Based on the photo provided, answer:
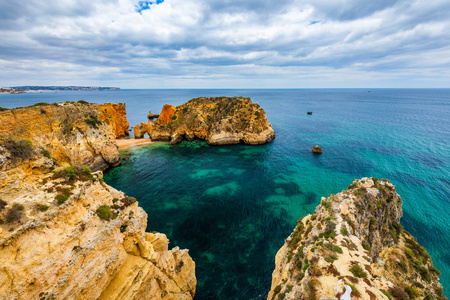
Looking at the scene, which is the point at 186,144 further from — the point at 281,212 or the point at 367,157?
the point at 367,157

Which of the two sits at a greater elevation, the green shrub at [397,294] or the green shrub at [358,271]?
the green shrub at [358,271]

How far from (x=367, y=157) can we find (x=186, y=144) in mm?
55489

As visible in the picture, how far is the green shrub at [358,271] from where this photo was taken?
37.5ft

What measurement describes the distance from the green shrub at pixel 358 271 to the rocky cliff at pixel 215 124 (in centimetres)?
5215

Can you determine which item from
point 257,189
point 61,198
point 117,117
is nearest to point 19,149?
point 61,198

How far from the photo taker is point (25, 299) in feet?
30.3

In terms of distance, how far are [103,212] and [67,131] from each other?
109ft

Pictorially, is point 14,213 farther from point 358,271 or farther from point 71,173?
point 358,271

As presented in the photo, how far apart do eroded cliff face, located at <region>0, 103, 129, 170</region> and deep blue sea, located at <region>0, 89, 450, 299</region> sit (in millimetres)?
5573

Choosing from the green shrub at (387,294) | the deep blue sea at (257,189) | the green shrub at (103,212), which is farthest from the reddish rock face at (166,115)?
the green shrub at (387,294)

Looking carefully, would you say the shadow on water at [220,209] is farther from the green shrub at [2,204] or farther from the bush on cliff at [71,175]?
the green shrub at [2,204]

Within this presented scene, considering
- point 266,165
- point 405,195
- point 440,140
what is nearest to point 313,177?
point 266,165

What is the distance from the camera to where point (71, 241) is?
11.0 m

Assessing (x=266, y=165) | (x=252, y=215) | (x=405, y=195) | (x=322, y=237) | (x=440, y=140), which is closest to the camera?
(x=322, y=237)
